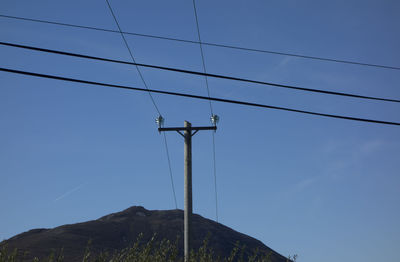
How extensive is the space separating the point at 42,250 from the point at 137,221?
47.9 meters

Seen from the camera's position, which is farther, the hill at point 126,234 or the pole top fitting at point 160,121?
the hill at point 126,234

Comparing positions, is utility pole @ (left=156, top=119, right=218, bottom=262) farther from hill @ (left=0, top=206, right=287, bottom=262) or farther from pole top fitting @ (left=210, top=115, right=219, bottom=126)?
hill @ (left=0, top=206, right=287, bottom=262)

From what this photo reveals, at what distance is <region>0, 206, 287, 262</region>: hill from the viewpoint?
136625 mm

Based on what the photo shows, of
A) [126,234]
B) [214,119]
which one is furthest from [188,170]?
[126,234]

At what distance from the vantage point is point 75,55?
11.6 meters

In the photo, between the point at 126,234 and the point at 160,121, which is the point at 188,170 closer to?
the point at 160,121

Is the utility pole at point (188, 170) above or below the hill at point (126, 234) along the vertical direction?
below

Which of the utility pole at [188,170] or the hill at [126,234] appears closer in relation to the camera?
the utility pole at [188,170]

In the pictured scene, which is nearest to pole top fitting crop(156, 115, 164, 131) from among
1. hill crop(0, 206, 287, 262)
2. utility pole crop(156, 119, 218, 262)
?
utility pole crop(156, 119, 218, 262)

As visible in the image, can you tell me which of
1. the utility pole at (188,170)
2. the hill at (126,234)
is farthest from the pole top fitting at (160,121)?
the hill at (126,234)

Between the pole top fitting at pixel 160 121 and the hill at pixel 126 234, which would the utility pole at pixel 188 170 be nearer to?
the pole top fitting at pixel 160 121

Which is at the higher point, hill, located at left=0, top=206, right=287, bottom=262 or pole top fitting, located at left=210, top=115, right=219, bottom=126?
hill, located at left=0, top=206, right=287, bottom=262

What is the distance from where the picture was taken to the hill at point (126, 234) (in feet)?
448

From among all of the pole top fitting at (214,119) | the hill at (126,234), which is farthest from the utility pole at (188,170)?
the hill at (126,234)
